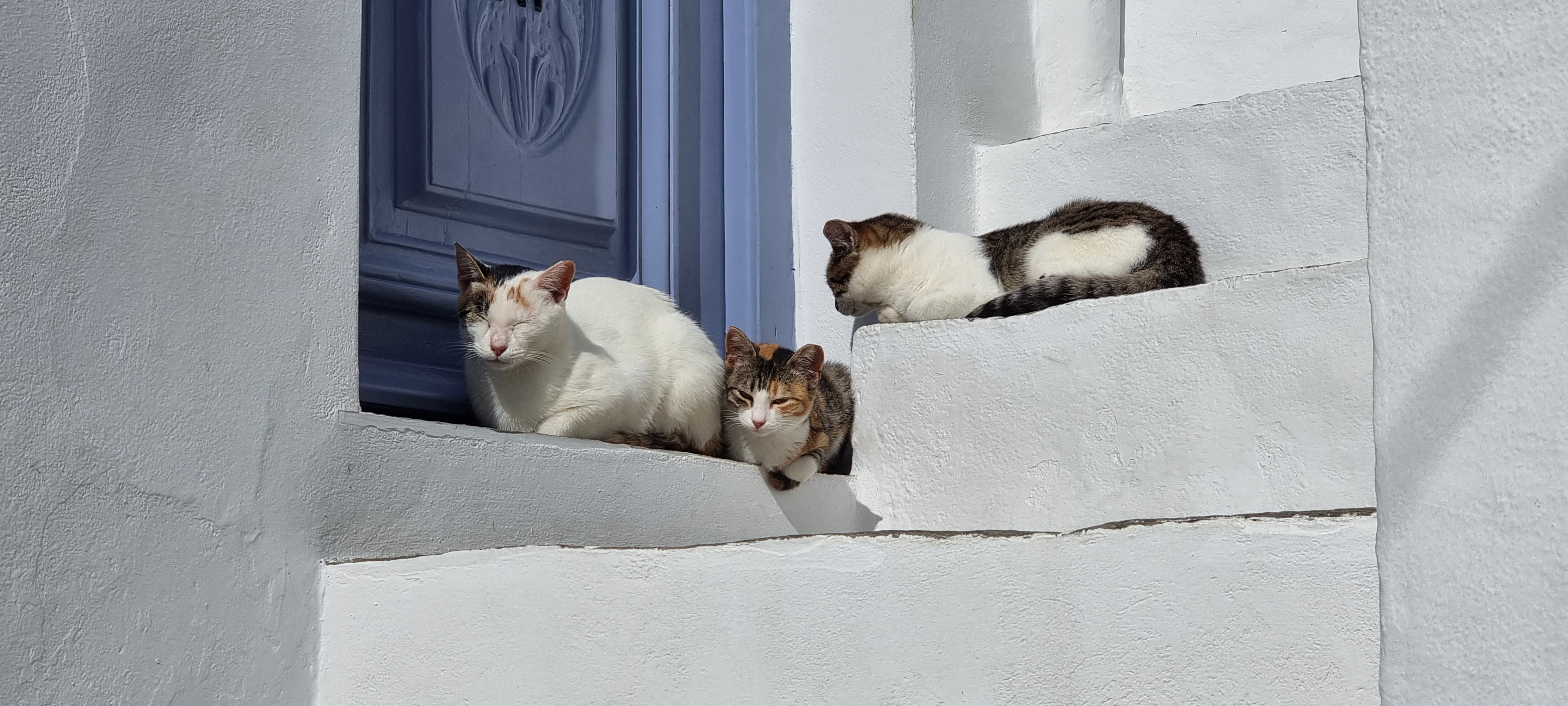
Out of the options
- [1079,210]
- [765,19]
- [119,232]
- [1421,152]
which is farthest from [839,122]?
[1421,152]

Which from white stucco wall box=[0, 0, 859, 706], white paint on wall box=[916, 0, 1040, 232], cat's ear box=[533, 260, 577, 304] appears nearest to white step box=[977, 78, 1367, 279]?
white paint on wall box=[916, 0, 1040, 232]

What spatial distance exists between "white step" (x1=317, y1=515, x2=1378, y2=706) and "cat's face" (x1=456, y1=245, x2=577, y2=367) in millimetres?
602

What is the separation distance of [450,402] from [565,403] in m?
0.37

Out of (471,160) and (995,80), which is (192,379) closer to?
(471,160)

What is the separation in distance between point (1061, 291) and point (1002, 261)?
475 mm

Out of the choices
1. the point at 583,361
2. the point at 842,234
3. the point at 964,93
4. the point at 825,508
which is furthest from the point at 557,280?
the point at 964,93

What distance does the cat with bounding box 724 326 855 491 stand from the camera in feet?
9.71

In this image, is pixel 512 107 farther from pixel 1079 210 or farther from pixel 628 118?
pixel 1079 210

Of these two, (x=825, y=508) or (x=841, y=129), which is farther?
(x=841, y=129)

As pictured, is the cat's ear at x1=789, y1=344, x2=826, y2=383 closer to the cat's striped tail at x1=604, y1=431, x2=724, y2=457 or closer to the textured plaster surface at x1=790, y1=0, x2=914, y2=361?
the cat's striped tail at x1=604, y1=431, x2=724, y2=457

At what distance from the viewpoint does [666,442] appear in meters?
2.91

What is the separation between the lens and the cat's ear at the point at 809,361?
3.07 metres

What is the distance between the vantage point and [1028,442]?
2695 mm

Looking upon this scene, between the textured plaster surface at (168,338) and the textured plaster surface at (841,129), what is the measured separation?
162 cm
